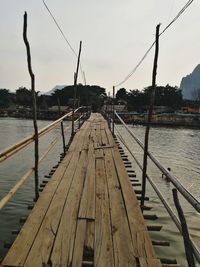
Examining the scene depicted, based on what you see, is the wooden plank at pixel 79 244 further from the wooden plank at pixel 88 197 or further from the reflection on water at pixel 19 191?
the reflection on water at pixel 19 191

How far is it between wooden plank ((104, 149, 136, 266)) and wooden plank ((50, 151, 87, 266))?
1.69 feet

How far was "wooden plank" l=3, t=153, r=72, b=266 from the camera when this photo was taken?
12.0 feet

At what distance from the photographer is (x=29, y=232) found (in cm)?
435

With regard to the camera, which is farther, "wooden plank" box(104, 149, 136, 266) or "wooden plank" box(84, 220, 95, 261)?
"wooden plank" box(84, 220, 95, 261)

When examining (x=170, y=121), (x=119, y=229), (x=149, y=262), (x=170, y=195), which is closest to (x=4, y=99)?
(x=170, y=121)

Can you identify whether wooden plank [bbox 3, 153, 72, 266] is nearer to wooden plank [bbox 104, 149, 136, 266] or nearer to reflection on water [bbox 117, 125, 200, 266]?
wooden plank [bbox 104, 149, 136, 266]

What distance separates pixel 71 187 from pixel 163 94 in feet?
288

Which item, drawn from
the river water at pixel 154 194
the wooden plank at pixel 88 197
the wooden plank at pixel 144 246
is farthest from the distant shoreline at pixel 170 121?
the wooden plank at pixel 144 246

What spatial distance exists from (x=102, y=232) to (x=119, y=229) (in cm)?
24

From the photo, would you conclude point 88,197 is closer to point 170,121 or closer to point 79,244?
point 79,244

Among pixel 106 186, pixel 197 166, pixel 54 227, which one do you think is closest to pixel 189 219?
pixel 106 186

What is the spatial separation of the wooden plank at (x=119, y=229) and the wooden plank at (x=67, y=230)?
0.52 meters

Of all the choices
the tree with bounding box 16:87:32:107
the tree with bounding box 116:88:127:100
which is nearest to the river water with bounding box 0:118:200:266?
the tree with bounding box 116:88:127:100

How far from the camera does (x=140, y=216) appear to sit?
5.02 metres
